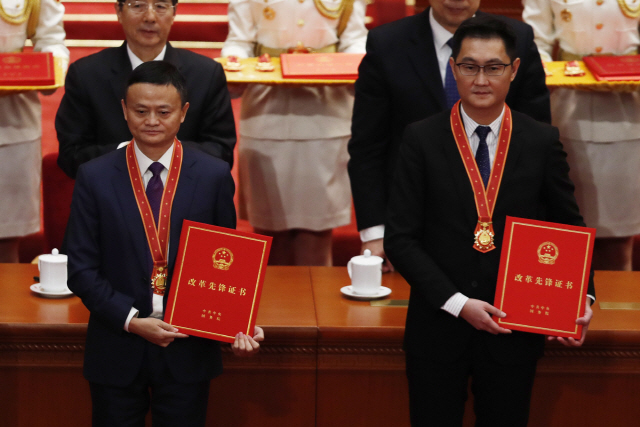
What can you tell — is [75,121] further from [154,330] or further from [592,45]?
[592,45]

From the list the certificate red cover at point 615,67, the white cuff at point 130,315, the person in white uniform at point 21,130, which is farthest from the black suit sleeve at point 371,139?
the person in white uniform at point 21,130

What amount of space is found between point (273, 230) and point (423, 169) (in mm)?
1594

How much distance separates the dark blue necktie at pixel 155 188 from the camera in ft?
5.99

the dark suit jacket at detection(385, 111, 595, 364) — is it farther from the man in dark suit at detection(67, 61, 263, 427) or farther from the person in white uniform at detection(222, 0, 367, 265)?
the person in white uniform at detection(222, 0, 367, 265)

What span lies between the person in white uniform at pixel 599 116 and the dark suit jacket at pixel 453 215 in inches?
61.7

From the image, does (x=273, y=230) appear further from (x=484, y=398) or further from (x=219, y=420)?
(x=484, y=398)

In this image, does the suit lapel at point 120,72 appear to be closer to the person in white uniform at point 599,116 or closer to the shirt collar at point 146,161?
the shirt collar at point 146,161

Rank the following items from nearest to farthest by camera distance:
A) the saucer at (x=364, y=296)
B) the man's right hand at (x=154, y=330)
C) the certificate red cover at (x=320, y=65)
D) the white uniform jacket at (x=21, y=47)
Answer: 1. the man's right hand at (x=154, y=330)
2. the saucer at (x=364, y=296)
3. the certificate red cover at (x=320, y=65)
4. the white uniform jacket at (x=21, y=47)

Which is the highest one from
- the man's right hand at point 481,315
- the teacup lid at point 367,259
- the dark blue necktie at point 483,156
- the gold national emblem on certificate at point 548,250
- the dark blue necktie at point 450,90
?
the dark blue necktie at point 450,90

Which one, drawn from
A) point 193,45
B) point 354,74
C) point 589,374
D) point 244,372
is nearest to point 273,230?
point 354,74

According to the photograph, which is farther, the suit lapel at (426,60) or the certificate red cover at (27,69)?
the certificate red cover at (27,69)

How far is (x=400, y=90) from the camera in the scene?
2336 millimetres

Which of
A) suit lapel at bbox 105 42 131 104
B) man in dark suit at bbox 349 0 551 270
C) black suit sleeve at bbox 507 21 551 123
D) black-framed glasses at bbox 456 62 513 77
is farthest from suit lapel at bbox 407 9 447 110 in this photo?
suit lapel at bbox 105 42 131 104

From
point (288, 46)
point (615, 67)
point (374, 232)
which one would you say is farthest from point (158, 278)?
point (615, 67)
